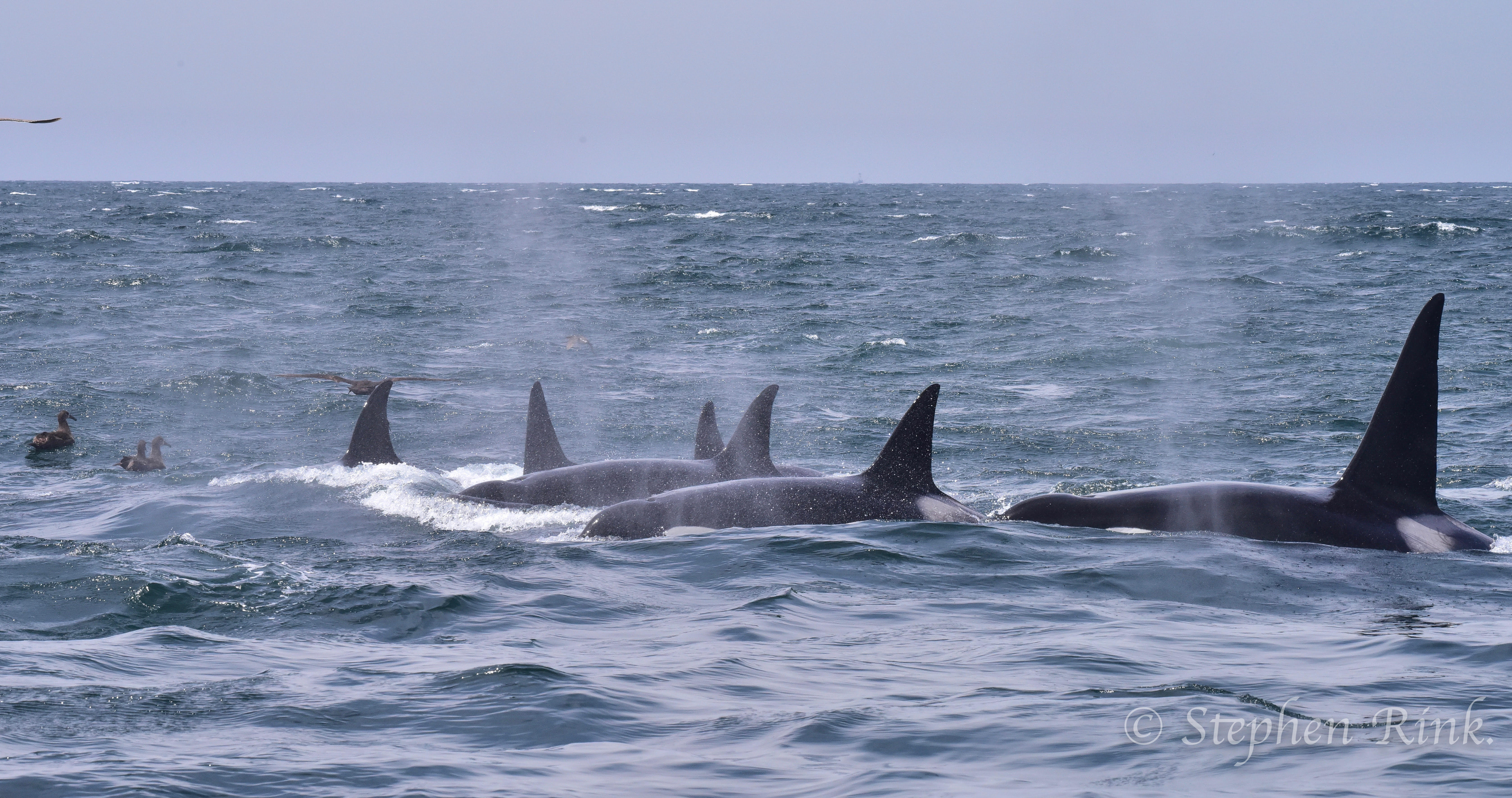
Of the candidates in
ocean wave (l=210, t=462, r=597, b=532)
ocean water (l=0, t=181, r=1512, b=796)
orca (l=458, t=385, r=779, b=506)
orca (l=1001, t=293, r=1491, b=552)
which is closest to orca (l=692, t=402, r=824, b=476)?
orca (l=458, t=385, r=779, b=506)

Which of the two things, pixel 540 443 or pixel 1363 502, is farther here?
pixel 540 443

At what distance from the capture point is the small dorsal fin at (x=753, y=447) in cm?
1314

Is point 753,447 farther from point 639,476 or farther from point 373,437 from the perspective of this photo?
point 373,437

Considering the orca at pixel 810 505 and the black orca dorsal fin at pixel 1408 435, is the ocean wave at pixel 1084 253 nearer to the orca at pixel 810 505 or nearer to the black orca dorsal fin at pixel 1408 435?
the orca at pixel 810 505

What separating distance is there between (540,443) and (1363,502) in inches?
324

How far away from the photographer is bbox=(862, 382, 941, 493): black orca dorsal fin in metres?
11.5

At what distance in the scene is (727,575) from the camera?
10.7m

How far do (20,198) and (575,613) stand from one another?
124 m

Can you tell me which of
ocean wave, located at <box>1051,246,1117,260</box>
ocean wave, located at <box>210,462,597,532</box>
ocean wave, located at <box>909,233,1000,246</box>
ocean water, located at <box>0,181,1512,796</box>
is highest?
ocean wave, located at <box>909,233,1000,246</box>

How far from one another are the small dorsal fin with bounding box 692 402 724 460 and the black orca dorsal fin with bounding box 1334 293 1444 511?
236 inches

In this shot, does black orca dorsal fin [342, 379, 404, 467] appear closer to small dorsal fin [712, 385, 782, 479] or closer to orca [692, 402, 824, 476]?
orca [692, 402, 824, 476]

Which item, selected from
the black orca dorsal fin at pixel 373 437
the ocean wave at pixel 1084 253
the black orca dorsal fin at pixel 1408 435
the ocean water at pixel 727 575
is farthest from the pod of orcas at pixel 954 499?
the ocean wave at pixel 1084 253

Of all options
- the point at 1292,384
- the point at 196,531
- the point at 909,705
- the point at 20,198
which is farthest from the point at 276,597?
the point at 20,198

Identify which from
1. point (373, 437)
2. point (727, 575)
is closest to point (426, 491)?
point (373, 437)
